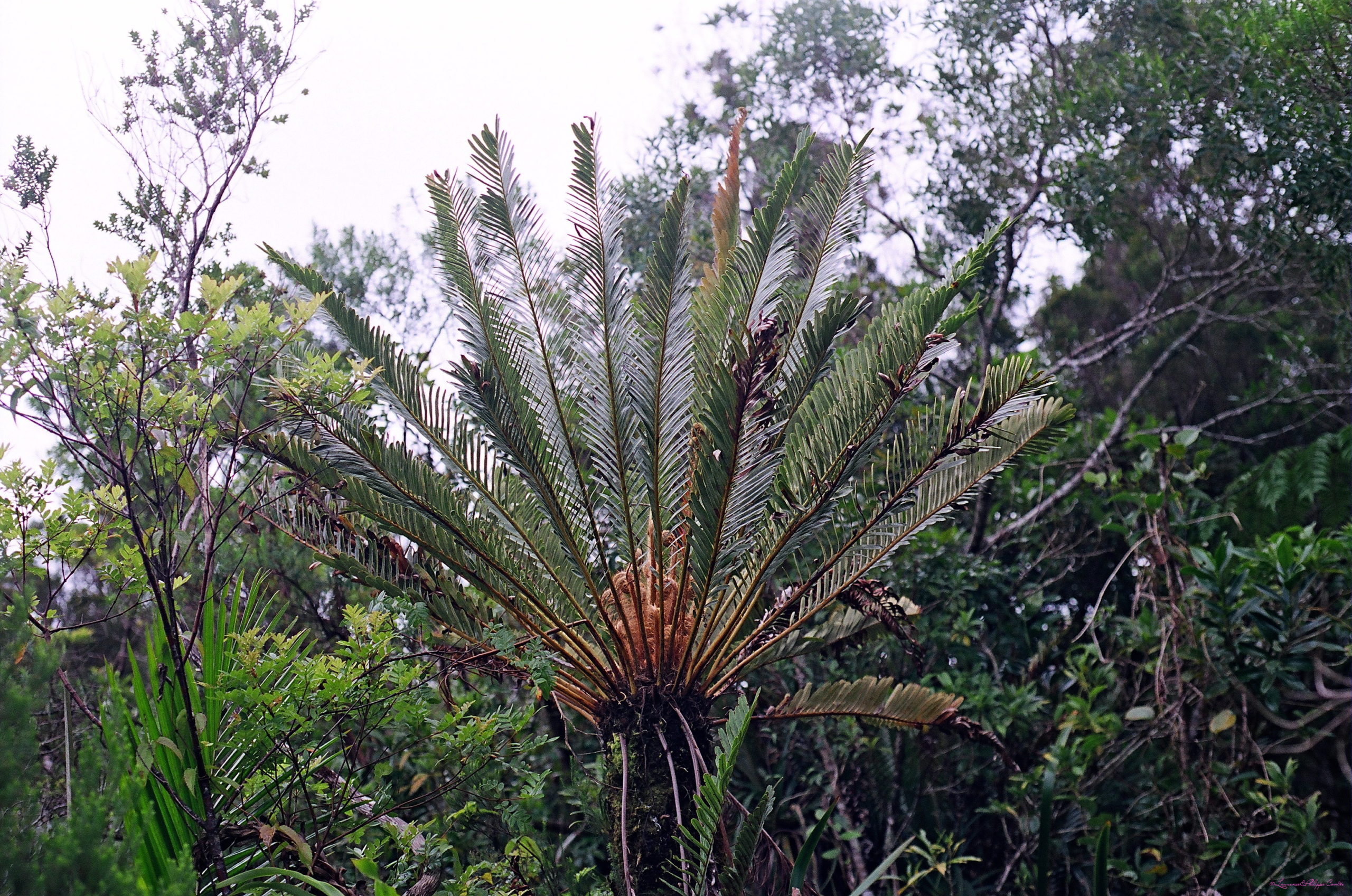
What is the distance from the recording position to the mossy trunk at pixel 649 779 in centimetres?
384

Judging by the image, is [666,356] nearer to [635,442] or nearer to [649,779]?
[635,442]

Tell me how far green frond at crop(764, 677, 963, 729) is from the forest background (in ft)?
0.56

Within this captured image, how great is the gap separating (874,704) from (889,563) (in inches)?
29.5

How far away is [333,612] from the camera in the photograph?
6.70 meters

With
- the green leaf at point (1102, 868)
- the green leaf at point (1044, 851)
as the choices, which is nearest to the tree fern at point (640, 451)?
the green leaf at point (1044, 851)

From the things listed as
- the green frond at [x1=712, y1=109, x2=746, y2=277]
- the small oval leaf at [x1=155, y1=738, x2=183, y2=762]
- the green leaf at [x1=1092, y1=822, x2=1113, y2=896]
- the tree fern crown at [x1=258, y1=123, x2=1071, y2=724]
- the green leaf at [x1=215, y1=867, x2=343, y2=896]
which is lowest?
the green leaf at [x1=1092, y1=822, x2=1113, y2=896]

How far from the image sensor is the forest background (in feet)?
10.2

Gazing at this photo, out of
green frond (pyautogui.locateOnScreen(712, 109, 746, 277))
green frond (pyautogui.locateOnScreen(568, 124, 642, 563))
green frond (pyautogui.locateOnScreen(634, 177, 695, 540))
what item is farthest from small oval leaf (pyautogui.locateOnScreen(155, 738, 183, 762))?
green frond (pyautogui.locateOnScreen(712, 109, 746, 277))

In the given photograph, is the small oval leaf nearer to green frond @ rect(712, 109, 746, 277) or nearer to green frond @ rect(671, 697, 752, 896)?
green frond @ rect(671, 697, 752, 896)

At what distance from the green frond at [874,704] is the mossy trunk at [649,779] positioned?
545mm

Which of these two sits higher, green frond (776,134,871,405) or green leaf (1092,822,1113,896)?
green frond (776,134,871,405)

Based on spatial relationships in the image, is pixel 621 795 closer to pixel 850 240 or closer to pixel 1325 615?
pixel 850 240

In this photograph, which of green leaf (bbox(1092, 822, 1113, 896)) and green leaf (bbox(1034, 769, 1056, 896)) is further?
green leaf (bbox(1034, 769, 1056, 896))

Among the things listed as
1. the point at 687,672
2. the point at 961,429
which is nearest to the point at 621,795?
the point at 687,672
